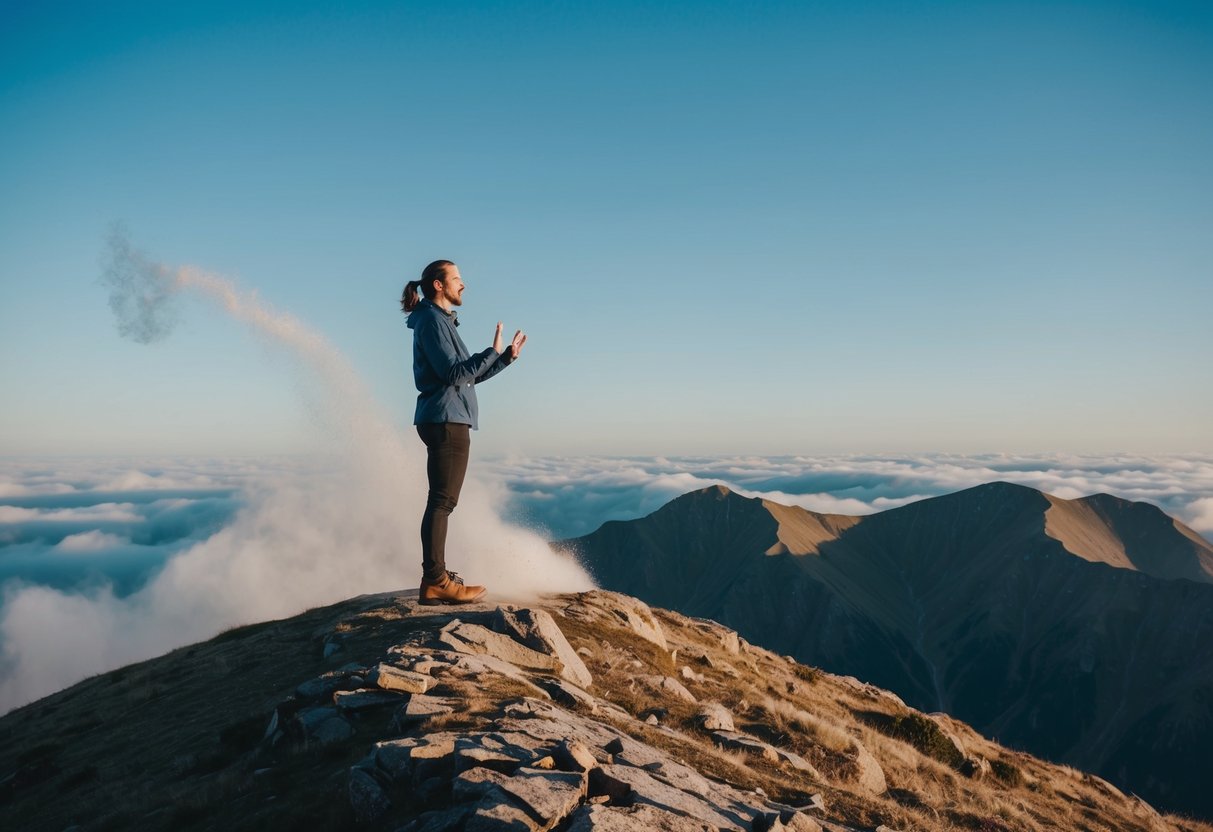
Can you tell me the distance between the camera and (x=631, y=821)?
253 inches

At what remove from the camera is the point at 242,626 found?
107ft

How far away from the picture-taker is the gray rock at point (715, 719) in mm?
14445

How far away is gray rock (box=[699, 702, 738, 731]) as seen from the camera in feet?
47.4

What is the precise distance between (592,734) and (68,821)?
8.71m

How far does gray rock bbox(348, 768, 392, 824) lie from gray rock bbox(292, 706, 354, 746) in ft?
9.19

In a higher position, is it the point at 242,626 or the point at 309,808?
the point at 309,808

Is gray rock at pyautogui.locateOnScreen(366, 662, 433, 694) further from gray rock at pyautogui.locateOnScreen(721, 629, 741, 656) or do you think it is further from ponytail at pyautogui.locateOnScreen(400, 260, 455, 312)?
gray rock at pyautogui.locateOnScreen(721, 629, 741, 656)

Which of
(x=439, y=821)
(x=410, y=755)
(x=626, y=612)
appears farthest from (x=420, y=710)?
(x=626, y=612)

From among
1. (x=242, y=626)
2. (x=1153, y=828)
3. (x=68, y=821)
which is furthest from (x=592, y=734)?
(x=242, y=626)

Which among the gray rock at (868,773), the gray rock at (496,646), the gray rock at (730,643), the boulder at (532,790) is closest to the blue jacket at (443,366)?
the gray rock at (496,646)

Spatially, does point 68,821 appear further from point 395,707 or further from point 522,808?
point 522,808

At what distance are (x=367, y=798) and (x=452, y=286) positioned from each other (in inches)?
316

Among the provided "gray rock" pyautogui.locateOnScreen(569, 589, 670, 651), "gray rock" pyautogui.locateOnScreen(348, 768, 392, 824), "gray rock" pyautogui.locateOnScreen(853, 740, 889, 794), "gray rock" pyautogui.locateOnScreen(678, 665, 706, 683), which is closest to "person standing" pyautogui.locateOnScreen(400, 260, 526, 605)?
"gray rock" pyautogui.locateOnScreen(348, 768, 392, 824)

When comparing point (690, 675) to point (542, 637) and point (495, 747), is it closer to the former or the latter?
point (542, 637)
